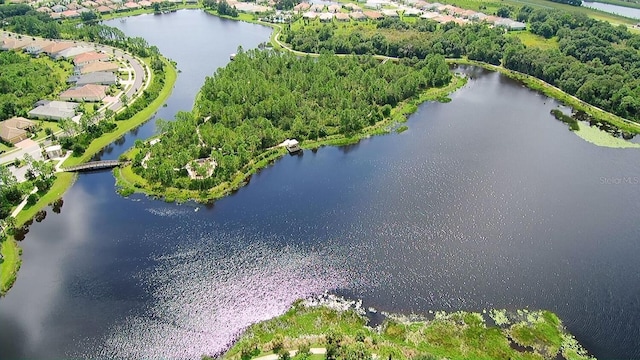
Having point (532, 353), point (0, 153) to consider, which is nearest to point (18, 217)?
point (0, 153)

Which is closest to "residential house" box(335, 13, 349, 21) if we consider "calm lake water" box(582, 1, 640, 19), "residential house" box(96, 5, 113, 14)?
"residential house" box(96, 5, 113, 14)

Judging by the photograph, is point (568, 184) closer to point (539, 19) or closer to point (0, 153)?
point (0, 153)

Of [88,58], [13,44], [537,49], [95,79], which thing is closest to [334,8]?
[537,49]

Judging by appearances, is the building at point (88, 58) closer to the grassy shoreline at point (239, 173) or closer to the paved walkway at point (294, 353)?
the grassy shoreline at point (239, 173)

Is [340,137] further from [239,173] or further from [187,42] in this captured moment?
[187,42]

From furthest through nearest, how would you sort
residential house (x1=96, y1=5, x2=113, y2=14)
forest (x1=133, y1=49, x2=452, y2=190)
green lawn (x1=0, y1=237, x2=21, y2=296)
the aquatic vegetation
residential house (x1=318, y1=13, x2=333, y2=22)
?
residential house (x1=96, y1=5, x2=113, y2=14) < residential house (x1=318, y1=13, x2=333, y2=22) < the aquatic vegetation < forest (x1=133, y1=49, x2=452, y2=190) < green lawn (x1=0, y1=237, x2=21, y2=296)

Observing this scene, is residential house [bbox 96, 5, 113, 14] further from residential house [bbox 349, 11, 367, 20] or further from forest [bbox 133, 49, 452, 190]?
residential house [bbox 349, 11, 367, 20]
